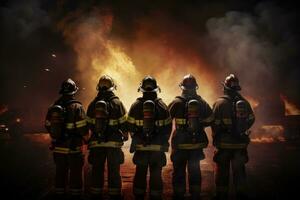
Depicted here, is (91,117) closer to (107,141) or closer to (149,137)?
(107,141)

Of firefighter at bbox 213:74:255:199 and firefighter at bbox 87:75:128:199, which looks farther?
firefighter at bbox 213:74:255:199

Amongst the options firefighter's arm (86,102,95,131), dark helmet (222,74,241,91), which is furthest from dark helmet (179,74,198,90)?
firefighter's arm (86,102,95,131)

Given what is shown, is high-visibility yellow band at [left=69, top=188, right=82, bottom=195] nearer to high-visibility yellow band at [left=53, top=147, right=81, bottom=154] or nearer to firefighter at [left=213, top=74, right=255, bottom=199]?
high-visibility yellow band at [left=53, top=147, right=81, bottom=154]

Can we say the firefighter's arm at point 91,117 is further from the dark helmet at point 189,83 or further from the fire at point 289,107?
the fire at point 289,107

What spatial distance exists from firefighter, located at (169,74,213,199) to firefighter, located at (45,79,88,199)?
1.96 meters

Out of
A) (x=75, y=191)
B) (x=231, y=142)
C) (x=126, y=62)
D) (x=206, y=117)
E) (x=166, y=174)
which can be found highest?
(x=126, y=62)

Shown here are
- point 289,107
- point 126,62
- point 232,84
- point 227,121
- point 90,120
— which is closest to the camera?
point 90,120

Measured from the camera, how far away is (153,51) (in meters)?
25.0

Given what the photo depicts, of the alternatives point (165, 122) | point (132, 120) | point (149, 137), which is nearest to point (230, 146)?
point (165, 122)

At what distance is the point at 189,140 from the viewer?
18.8 ft

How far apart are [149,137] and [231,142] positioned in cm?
176

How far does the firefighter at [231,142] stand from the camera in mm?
5875

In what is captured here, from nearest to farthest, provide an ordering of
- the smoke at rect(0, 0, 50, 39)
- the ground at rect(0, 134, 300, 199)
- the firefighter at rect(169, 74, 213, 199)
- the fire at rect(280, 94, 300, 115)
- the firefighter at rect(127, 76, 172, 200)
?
the firefighter at rect(127, 76, 172, 200)
the firefighter at rect(169, 74, 213, 199)
the ground at rect(0, 134, 300, 199)
the fire at rect(280, 94, 300, 115)
the smoke at rect(0, 0, 50, 39)

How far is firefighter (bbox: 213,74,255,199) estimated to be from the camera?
588cm
